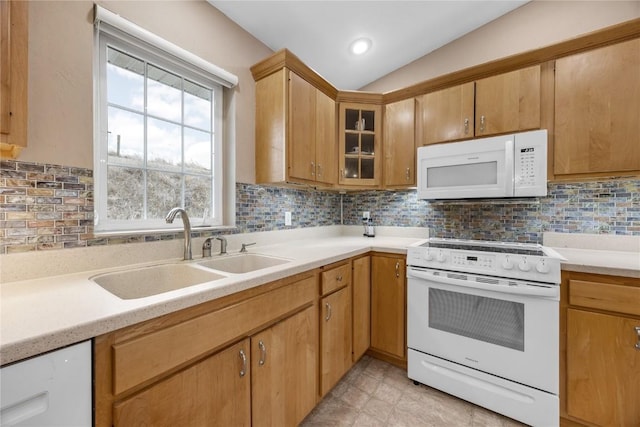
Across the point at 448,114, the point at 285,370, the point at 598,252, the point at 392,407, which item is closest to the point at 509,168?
the point at 448,114

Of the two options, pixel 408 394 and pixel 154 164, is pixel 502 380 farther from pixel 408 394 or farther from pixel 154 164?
pixel 154 164

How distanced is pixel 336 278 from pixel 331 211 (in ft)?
4.15

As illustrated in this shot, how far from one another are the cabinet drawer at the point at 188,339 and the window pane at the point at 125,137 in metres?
0.99

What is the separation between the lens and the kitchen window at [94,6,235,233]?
1264 mm

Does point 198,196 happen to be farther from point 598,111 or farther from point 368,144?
point 598,111

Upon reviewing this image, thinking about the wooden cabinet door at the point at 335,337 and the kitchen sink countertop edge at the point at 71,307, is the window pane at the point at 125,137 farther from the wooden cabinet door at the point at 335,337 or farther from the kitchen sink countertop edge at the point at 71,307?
the wooden cabinet door at the point at 335,337

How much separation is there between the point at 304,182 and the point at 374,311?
1.13 m

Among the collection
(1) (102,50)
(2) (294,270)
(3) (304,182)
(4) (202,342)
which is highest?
(1) (102,50)

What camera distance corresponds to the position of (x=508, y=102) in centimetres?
184

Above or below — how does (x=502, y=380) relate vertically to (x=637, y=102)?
below

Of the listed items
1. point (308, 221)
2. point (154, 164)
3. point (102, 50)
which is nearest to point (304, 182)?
point (308, 221)

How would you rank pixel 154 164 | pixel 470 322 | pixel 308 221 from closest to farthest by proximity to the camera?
pixel 154 164, pixel 470 322, pixel 308 221

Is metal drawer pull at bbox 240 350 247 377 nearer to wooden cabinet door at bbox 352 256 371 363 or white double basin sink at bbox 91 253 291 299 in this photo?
white double basin sink at bbox 91 253 291 299

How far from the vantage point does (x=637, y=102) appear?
1508 millimetres
